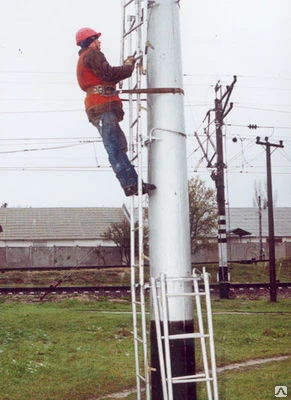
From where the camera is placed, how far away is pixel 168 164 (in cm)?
629

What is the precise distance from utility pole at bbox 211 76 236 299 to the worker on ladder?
20.7 metres

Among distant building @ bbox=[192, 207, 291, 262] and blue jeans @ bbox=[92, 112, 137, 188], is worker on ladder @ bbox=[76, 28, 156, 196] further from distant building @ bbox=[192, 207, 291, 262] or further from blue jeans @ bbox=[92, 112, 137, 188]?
distant building @ bbox=[192, 207, 291, 262]

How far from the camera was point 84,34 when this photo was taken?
23.1ft

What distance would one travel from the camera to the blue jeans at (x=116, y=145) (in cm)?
674

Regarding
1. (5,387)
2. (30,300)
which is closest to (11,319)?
(30,300)

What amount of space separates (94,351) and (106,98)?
774 centimetres

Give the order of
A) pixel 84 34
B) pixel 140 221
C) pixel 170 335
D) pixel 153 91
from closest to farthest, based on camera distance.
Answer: pixel 170 335 < pixel 140 221 < pixel 153 91 < pixel 84 34

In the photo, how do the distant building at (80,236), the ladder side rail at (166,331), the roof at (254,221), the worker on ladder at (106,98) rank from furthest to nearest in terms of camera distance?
1. the roof at (254,221)
2. the distant building at (80,236)
3. the worker on ladder at (106,98)
4. the ladder side rail at (166,331)

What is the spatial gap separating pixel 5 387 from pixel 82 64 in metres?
5.75

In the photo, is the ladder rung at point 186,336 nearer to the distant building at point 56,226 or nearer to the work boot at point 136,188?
the work boot at point 136,188

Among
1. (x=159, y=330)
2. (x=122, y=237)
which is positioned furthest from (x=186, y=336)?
(x=122, y=237)

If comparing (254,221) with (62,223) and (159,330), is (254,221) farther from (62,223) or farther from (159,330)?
Answer: (159,330)

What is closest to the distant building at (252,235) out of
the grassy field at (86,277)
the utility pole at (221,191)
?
the grassy field at (86,277)

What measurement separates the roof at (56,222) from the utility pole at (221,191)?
34.7 meters
